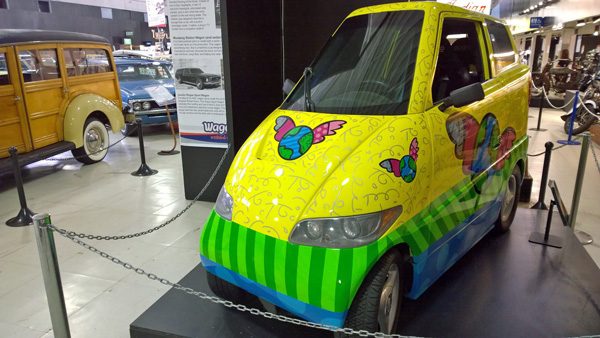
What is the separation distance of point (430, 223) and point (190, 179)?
374 centimetres

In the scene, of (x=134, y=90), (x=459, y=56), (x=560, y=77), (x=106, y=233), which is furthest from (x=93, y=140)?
(x=560, y=77)

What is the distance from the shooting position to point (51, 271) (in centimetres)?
234

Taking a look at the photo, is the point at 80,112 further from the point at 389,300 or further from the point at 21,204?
the point at 389,300

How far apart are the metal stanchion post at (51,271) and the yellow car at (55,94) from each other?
4016mm

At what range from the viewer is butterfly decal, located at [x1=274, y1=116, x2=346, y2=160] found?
2.44 m

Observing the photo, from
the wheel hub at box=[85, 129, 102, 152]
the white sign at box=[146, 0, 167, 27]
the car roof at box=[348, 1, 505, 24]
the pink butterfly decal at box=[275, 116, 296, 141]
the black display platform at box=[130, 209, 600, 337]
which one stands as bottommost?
the black display platform at box=[130, 209, 600, 337]

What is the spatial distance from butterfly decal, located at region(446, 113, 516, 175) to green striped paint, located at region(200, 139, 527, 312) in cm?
40

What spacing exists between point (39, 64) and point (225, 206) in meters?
5.57

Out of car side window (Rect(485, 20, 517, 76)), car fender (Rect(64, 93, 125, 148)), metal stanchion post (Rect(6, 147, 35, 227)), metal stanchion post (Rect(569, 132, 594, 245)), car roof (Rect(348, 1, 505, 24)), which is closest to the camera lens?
car roof (Rect(348, 1, 505, 24))

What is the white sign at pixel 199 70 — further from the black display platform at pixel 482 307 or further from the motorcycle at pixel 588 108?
the motorcycle at pixel 588 108

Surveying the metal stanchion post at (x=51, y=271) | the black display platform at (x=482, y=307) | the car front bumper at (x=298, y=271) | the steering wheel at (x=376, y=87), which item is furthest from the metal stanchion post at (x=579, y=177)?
the metal stanchion post at (x=51, y=271)

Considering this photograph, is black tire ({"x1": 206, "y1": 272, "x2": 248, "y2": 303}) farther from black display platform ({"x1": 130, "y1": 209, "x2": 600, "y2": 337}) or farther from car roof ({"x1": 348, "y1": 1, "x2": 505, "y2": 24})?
car roof ({"x1": 348, "y1": 1, "x2": 505, "y2": 24})

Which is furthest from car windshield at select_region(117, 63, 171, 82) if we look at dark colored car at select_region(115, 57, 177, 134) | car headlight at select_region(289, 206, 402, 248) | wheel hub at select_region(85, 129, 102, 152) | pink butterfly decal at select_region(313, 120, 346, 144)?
car headlight at select_region(289, 206, 402, 248)

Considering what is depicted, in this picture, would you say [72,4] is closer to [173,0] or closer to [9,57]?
[9,57]
